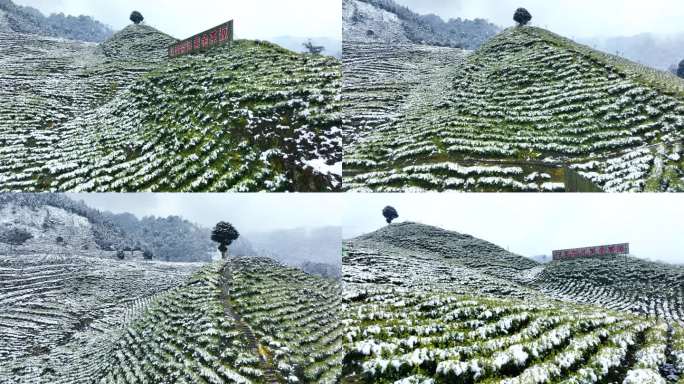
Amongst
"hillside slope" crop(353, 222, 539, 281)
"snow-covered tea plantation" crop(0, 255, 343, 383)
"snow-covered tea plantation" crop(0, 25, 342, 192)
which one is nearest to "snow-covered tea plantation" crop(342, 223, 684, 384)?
"snow-covered tea plantation" crop(0, 255, 343, 383)

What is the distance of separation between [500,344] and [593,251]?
82.4 ft

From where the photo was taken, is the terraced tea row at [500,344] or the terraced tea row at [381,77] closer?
the terraced tea row at [500,344]

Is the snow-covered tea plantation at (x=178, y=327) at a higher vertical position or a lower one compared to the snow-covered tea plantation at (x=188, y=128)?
lower

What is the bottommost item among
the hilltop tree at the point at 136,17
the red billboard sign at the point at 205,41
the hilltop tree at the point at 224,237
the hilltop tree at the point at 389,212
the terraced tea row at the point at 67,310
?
the terraced tea row at the point at 67,310

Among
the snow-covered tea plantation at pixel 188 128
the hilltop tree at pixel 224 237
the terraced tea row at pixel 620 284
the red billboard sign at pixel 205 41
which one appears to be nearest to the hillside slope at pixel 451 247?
the terraced tea row at pixel 620 284

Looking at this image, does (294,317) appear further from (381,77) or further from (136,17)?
(136,17)

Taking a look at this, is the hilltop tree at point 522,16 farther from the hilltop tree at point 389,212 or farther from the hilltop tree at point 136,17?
the hilltop tree at point 136,17

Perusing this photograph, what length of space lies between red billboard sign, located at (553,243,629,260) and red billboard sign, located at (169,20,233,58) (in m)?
27.7

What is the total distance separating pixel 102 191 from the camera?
48.3 feet

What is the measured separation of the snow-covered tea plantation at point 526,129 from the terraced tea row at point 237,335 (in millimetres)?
5034

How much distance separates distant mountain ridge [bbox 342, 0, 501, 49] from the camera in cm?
4275

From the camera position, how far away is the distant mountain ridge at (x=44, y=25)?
54.4 metres

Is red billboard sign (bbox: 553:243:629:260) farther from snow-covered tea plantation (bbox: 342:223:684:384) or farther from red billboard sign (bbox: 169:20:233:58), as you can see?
red billboard sign (bbox: 169:20:233:58)

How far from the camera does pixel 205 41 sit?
24.6 meters
